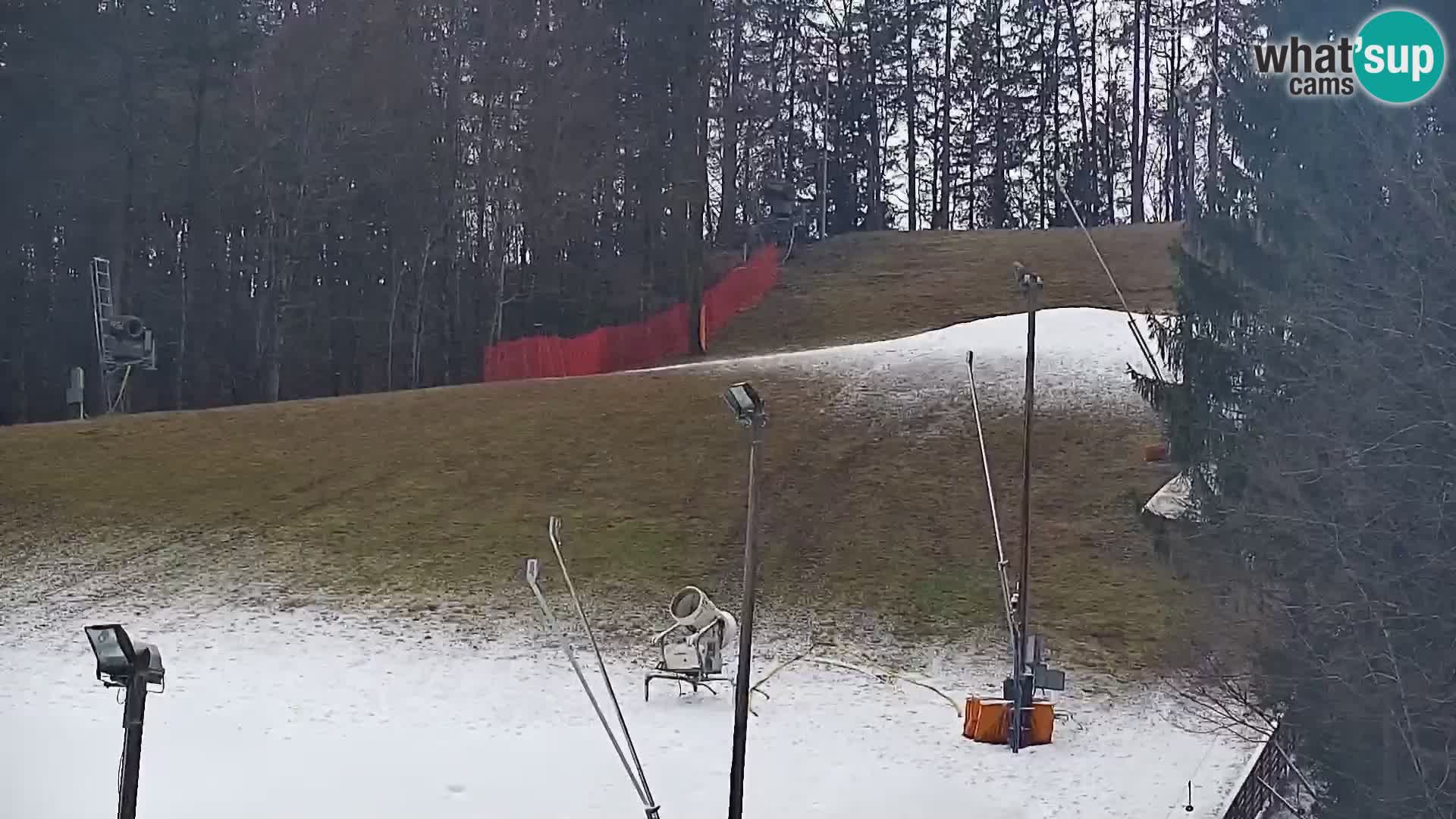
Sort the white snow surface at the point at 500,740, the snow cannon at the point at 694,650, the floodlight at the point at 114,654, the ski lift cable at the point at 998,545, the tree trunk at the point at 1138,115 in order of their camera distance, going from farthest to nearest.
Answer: the tree trunk at the point at 1138,115 → the snow cannon at the point at 694,650 → the ski lift cable at the point at 998,545 → the white snow surface at the point at 500,740 → the floodlight at the point at 114,654

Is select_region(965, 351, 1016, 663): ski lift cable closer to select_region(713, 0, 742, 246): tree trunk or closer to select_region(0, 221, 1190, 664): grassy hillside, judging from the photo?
select_region(0, 221, 1190, 664): grassy hillside

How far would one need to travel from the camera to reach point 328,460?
20.1m

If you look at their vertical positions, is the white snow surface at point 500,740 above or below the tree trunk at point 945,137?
below

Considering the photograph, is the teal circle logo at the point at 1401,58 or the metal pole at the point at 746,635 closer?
the metal pole at the point at 746,635

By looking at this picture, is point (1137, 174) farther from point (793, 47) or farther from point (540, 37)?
point (540, 37)

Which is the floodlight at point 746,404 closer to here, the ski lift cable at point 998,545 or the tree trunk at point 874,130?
the ski lift cable at point 998,545

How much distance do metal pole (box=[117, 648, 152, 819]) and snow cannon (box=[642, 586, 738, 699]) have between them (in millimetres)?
6688

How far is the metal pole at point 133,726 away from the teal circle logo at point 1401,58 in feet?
22.1

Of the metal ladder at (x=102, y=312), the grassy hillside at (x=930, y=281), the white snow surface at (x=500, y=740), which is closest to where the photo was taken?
the white snow surface at (x=500, y=740)

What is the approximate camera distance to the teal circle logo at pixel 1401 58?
7656 millimetres

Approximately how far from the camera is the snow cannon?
12.4 meters

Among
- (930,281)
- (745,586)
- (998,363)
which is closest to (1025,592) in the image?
(745,586)

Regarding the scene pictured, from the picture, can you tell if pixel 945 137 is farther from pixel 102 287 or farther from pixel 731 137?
pixel 102 287

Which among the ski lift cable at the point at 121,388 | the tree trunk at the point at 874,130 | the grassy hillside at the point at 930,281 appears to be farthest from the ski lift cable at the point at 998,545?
the tree trunk at the point at 874,130
